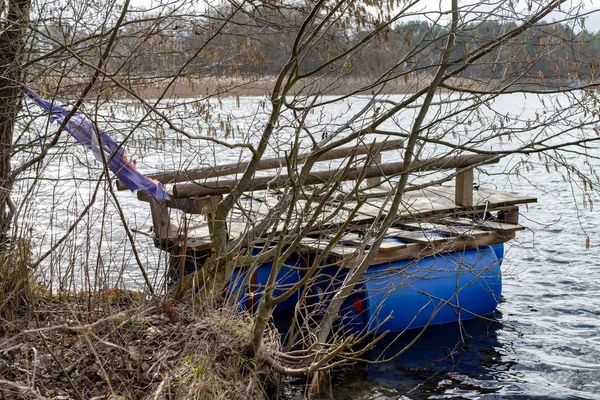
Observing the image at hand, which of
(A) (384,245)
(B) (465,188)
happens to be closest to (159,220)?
(A) (384,245)

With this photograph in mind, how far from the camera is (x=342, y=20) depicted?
6215 millimetres

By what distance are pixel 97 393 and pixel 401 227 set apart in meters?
4.59

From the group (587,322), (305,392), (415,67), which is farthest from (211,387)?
(587,322)

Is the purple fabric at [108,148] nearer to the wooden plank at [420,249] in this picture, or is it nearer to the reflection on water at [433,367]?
the wooden plank at [420,249]

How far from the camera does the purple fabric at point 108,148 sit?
6.14 meters

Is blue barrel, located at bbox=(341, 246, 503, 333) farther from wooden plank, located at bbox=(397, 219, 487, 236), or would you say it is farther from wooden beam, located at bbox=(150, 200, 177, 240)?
wooden beam, located at bbox=(150, 200, 177, 240)

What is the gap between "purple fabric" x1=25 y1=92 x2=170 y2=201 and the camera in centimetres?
614

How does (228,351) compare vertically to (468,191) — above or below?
below

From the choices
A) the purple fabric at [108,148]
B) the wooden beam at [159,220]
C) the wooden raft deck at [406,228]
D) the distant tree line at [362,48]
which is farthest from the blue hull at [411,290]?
the distant tree line at [362,48]

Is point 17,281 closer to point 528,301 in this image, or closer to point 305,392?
point 305,392

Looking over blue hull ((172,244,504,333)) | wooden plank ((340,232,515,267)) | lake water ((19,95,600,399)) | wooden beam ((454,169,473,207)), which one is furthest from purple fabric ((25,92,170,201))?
wooden beam ((454,169,473,207))

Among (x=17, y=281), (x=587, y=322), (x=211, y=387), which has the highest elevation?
(x=17, y=281)

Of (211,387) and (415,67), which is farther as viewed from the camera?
(415,67)

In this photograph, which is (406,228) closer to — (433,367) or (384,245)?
(384,245)
